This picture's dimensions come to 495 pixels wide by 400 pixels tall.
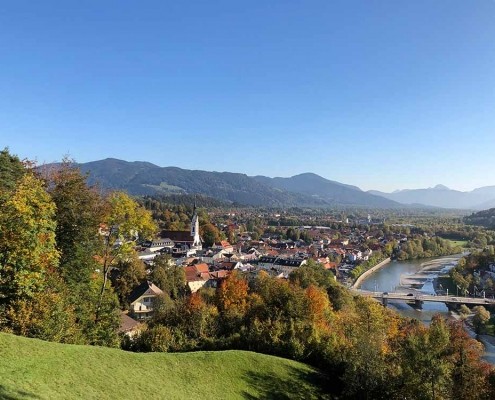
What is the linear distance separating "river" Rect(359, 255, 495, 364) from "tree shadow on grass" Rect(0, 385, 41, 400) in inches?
1449

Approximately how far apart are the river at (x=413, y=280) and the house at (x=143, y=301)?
92.5ft

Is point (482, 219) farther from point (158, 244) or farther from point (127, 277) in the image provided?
point (127, 277)

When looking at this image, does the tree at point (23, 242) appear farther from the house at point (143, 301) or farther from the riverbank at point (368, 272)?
the riverbank at point (368, 272)

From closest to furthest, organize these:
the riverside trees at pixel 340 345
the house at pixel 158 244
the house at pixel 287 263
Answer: the riverside trees at pixel 340 345
the house at pixel 287 263
the house at pixel 158 244

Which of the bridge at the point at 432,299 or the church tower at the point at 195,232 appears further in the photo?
the church tower at the point at 195,232

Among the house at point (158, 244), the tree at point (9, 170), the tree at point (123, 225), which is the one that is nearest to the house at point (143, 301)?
the tree at point (9, 170)

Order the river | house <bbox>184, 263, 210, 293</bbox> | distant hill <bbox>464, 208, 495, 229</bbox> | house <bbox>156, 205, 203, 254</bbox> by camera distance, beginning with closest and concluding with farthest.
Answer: house <bbox>184, 263, 210, 293</bbox>
the river
house <bbox>156, 205, 203, 254</bbox>
distant hill <bbox>464, 208, 495, 229</bbox>

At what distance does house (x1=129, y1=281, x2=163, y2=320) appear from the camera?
34.7m

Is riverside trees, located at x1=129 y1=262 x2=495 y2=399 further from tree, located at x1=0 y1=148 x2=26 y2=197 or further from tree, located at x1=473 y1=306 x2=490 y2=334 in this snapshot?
tree, located at x1=473 y1=306 x2=490 y2=334

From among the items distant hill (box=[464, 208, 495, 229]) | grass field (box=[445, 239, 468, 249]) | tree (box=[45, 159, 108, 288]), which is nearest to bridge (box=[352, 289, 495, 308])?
tree (box=[45, 159, 108, 288])

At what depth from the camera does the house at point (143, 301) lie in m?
34.7

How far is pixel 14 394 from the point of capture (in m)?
8.43

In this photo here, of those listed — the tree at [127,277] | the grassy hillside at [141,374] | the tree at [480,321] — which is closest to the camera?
the grassy hillside at [141,374]

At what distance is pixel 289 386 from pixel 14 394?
9.47m
